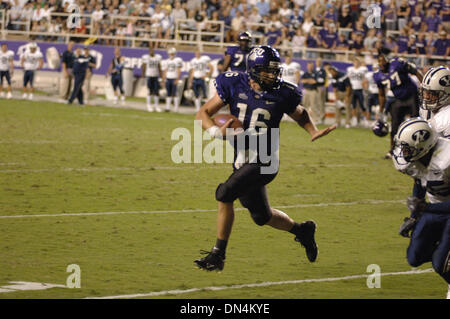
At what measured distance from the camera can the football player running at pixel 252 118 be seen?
7.00 meters

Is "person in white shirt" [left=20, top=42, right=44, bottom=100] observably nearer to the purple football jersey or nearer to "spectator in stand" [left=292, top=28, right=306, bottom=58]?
"spectator in stand" [left=292, top=28, right=306, bottom=58]

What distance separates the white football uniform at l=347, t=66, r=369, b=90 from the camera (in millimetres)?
22141

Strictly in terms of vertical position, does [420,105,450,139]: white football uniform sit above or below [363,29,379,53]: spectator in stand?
above

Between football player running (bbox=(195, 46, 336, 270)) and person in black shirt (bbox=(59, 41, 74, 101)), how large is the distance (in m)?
18.9

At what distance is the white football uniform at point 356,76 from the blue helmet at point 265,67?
50.1 ft

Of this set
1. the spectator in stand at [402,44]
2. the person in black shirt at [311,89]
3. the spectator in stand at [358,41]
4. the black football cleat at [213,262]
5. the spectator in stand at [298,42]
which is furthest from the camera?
the spectator in stand at [298,42]

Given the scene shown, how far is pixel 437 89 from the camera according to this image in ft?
22.0

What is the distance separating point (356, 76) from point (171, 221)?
13766 mm

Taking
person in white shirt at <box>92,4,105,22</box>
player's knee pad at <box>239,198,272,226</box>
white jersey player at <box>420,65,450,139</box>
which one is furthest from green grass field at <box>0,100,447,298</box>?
person in white shirt at <box>92,4,105,22</box>

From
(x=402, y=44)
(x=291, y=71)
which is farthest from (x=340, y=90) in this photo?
(x=402, y=44)

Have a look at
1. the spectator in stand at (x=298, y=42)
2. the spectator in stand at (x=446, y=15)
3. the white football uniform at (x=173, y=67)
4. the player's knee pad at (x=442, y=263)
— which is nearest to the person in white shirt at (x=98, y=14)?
the white football uniform at (x=173, y=67)

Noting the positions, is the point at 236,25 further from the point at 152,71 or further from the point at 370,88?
the point at 370,88

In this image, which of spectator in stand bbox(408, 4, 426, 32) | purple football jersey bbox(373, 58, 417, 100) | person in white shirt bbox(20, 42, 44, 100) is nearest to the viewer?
purple football jersey bbox(373, 58, 417, 100)

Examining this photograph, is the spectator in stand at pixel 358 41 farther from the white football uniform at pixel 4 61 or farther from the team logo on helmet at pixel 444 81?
the team logo on helmet at pixel 444 81
